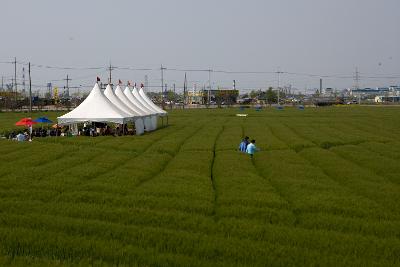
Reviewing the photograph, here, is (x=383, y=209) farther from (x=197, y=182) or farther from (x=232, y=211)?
(x=197, y=182)

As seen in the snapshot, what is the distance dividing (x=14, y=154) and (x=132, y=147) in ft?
25.0

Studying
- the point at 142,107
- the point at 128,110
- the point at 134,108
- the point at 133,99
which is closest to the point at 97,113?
the point at 128,110

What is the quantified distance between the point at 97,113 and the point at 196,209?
2615 centimetres

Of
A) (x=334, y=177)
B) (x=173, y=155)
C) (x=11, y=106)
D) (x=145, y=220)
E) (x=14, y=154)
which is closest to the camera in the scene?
(x=145, y=220)

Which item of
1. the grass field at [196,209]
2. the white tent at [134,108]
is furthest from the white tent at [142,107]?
the grass field at [196,209]

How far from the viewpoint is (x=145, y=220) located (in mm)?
14750

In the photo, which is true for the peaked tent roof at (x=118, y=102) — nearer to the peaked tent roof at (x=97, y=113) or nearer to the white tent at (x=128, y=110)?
the white tent at (x=128, y=110)

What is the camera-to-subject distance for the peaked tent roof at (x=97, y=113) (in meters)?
40.3

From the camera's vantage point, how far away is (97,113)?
41.1m

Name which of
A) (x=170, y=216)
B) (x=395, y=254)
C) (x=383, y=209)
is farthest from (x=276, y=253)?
(x=383, y=209)

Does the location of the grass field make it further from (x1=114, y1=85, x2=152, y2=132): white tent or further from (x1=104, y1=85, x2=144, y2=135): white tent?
(x1=114, y1=85, x2=152, y2=132): white tent

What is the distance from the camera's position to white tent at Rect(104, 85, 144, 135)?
144 feet

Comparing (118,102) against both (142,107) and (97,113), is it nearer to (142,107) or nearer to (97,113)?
(97,113)

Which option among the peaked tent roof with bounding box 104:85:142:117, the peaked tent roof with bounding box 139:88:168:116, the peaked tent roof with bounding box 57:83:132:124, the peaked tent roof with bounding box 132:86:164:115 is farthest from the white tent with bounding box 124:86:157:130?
the peaked tent roof with bounding box 57:83:132:124
